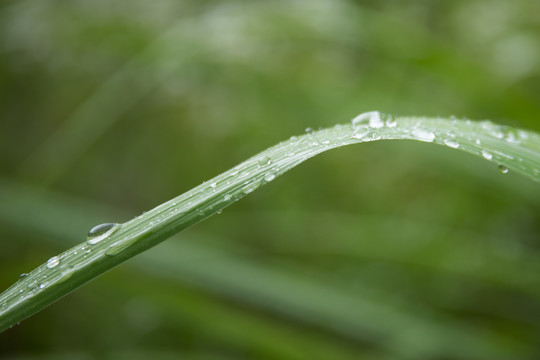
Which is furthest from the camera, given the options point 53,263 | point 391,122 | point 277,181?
point 277,181

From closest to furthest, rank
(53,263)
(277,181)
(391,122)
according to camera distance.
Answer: (53,263), (391,122), (277,181)

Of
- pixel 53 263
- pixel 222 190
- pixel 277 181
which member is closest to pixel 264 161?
pixel 222 190

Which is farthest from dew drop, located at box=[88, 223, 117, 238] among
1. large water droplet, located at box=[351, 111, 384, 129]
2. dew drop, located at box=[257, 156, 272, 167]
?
large water droplet, located at box=[351, 111, 384, 129]

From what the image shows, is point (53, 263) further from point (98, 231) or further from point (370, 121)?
point (370, 121)

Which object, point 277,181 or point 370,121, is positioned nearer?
point 370,121

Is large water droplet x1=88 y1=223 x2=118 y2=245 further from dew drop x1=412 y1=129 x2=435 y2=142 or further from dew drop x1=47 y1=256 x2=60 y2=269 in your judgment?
dew drop x1=412 y1=129 x2=435 y2=142

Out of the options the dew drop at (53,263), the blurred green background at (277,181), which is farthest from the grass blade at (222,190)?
the blurred green background at (277,181)

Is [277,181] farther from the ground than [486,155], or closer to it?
farther from the ground
